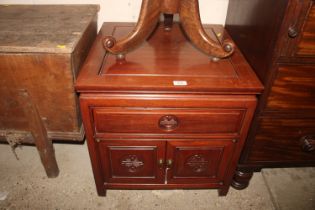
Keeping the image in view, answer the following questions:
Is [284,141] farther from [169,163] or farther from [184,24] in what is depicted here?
[184,24]

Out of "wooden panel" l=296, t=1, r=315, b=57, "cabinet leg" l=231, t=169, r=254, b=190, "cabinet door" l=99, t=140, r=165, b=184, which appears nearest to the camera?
"wooden panel" l=296, t=1, r=315, b=57

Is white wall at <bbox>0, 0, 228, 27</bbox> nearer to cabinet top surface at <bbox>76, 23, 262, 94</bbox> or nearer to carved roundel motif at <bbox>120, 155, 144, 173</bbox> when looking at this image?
cabinet top surface at <bbox>76, 23, 262, 94</bbox>

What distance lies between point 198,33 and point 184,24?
70 millimetres

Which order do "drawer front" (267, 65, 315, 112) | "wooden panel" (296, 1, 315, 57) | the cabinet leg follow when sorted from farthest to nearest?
the cabinet leg < "drawer front" (267, 65, 315, 112) < "wooden panel" (296, 1, 315, 57)

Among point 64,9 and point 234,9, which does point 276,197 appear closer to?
point 234,9

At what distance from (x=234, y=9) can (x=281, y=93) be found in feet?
1.60

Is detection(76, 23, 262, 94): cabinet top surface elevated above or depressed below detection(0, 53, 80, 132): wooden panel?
above

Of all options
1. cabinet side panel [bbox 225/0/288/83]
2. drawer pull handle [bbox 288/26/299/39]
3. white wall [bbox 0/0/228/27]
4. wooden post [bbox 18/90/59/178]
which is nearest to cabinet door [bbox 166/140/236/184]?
cabinet side panel [bbox 225/0/288/83]

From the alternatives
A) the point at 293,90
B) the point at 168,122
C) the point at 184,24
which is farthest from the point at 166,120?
the point at 293,90

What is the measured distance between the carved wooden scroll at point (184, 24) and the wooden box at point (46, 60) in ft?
0.61

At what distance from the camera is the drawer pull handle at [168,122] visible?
0.98m

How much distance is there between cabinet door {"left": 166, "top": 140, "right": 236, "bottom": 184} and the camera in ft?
3.52

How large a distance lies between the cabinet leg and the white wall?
815 mm

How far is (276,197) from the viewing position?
1.36 m
